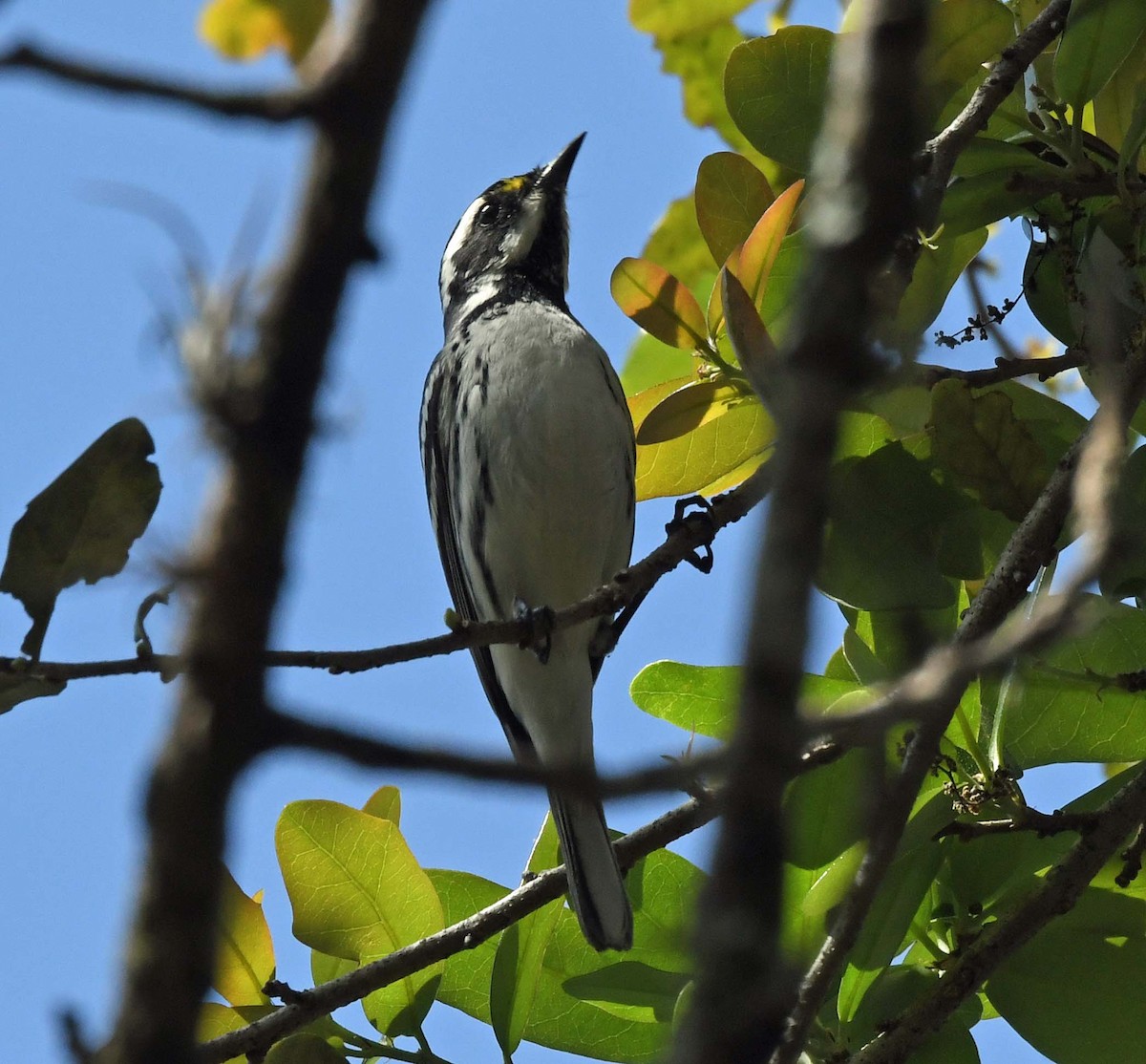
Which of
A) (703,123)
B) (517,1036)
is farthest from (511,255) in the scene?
(517,1036)

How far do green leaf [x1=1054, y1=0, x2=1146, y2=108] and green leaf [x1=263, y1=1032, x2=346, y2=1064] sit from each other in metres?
2.06

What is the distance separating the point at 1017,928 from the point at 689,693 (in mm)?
682

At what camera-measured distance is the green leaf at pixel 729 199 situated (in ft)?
9.35

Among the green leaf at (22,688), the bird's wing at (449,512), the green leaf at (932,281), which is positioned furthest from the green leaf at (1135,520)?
the bird's wing at (449,512)

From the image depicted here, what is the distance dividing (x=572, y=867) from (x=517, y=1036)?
0.99 feet

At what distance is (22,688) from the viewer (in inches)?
73.4

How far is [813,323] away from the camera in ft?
2.44

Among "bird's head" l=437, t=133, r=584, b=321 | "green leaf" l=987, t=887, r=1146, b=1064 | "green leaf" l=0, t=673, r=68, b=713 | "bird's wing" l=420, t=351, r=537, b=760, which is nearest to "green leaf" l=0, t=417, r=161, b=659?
"green leaf" l=0, t=673, r=68, b=713

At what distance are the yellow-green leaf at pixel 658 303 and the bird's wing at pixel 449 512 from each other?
3.75ft

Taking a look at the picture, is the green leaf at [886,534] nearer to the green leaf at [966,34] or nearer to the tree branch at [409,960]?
the tree branch at [409,960]

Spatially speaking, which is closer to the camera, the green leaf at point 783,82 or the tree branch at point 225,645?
the tree branch at point 225,645

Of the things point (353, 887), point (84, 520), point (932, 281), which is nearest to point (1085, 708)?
point (932, 281)

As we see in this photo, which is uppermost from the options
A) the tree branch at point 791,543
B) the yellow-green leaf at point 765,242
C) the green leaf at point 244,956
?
the yellow-green leaf at point 765,242

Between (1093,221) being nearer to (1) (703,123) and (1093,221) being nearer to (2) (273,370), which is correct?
(1) (703,123)
